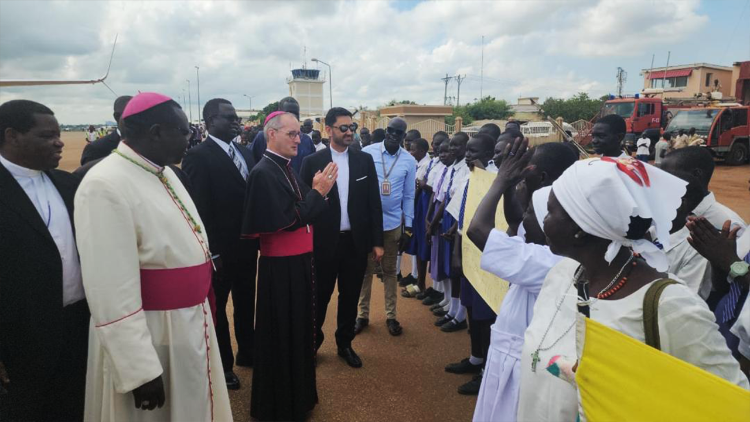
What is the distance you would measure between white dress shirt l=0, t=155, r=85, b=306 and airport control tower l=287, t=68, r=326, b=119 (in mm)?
77516

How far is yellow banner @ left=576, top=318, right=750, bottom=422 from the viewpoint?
1008mm

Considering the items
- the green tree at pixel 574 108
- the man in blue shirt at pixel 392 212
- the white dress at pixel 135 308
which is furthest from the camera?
the green tree at pixel 574 108

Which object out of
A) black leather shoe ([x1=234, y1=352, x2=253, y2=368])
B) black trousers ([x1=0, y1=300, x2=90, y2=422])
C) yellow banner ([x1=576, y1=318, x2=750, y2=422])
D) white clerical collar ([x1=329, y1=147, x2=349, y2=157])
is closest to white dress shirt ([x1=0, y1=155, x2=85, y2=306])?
black trousers ([x1=0, y1=300, x2=90, y2=422])

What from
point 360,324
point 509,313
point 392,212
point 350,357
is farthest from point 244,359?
point 509,313

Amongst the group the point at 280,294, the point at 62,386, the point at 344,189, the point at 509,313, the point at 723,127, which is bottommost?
the point at 62,386

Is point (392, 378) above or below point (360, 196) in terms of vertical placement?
below

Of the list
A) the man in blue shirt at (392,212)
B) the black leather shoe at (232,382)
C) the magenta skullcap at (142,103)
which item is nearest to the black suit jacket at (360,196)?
the man in blue shirt at (392,212)

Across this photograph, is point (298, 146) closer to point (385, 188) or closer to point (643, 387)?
point (385, 188)

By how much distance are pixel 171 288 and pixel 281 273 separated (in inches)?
46.6

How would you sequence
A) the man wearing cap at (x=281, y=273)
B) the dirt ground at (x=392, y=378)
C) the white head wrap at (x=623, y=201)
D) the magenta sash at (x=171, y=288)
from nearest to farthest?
1. the white head wrap at (x=623, y=201)
2. the magenta sash at (x=171, y=288)
3. the man wearing cap at (x=281, y=273)
4. the dirt ground at (x=392, y=378)

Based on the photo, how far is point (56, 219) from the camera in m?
2.53

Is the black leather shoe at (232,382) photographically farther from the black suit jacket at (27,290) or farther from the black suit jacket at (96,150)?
the black suit jacket at (96,150)

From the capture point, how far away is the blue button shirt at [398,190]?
5.34 metres

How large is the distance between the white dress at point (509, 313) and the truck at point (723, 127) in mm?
21779
